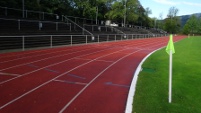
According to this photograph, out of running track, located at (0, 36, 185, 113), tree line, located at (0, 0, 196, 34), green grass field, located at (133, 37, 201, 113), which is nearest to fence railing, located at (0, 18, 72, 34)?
tree line, located at (0, 0, 196, 34)

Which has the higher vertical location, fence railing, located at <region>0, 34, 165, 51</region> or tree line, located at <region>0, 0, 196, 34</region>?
tree line, located at <region>0, 0, 196, 34</region>

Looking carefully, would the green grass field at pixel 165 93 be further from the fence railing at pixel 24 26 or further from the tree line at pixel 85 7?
the tree line at pixel 85 7

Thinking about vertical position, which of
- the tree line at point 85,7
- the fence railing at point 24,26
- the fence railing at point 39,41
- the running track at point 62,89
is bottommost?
the running track at point 62,89

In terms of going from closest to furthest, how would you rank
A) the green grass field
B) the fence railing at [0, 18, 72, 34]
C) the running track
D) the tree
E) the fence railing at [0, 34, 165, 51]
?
the green grass field
the running track
the fence railing at [0, 34, 165, 51]
the fence railing at [0, 18, 72, 34]
the tree

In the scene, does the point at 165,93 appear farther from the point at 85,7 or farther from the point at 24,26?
the point at 85,7

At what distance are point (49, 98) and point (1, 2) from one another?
27409 mm

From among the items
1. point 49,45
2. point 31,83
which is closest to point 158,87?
point 31,83


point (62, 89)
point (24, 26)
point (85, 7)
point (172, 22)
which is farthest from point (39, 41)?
point (172, 22)

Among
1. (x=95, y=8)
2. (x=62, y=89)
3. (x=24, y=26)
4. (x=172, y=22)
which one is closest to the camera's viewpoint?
(x=62, y=89)

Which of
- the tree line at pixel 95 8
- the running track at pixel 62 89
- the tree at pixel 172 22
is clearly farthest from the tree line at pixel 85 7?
the tree at pixel 172 22

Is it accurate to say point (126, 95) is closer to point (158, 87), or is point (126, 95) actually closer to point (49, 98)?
point (158, 87)

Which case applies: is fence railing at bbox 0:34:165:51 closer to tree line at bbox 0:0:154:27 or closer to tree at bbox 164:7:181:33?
tree line at bbox 0:0:154:27

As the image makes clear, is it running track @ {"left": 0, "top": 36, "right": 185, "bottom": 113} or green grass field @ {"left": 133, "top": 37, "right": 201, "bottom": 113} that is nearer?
green grass field @ {"left": 133, "top": 37, "right": 201, "bottom": 113}

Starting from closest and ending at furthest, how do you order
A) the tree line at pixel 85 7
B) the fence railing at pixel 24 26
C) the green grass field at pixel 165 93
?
the green grass field at pixel 165 93
the fence railing at pixel 24 26
the tree line at pixel 85 7
